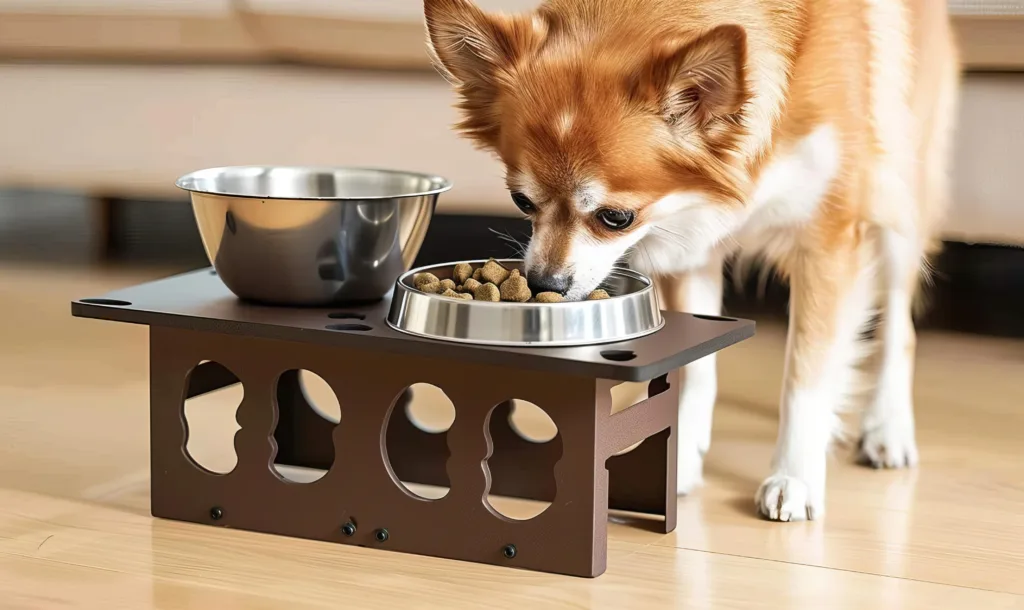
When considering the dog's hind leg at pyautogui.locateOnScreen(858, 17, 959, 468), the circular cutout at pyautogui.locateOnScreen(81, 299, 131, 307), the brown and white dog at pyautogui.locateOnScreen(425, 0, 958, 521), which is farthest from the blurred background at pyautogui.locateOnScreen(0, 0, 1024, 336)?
the circular cutout at pyautogui.locateOnScreen(81, 299, 131, 307)

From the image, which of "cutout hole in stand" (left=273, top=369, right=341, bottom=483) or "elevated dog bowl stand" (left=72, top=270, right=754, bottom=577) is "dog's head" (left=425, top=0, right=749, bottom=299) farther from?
"cutout hole in stand" (left=273, top=369, right=341, bottom=483)

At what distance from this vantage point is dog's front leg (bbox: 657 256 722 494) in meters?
1.72

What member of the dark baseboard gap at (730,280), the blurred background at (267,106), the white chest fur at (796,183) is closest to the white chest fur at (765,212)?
the white chest fur at (796,183)

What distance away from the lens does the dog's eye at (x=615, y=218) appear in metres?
1.49

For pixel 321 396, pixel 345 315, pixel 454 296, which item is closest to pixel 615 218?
pixel 454 296

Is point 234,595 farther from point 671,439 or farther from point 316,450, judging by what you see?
point 671,439

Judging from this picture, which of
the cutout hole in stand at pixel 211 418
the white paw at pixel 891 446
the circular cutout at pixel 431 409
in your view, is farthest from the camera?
the circular cutout at pixel 431 409

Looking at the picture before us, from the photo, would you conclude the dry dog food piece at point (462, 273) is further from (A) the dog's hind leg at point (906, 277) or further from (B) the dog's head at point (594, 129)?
(A) the dog's hind leg at point (906, 277)

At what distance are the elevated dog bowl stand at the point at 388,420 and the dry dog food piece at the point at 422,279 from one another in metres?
0.06

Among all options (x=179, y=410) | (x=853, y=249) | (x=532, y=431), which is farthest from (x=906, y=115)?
(x=179, y=410)

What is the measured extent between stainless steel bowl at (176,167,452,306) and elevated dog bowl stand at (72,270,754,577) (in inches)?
1.1

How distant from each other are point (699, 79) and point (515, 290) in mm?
→ 320

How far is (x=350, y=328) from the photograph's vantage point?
1400 mm

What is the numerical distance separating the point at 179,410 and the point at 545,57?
2.03 ft
